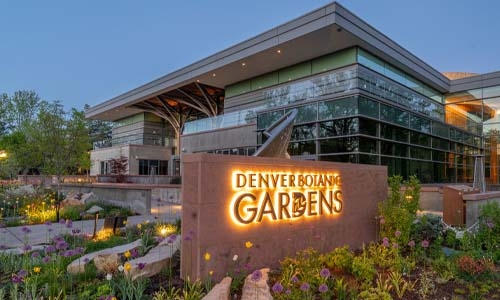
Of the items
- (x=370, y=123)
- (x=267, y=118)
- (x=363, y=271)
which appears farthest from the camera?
(x=267, y=118)

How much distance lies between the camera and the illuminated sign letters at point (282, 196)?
515 cm

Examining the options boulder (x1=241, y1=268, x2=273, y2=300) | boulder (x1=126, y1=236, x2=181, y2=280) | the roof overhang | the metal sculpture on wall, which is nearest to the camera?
boulder (x1=241, y1=268, x2=273, y2=300)

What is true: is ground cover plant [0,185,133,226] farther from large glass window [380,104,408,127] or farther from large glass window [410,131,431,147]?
large glass window [410,131,431,147]

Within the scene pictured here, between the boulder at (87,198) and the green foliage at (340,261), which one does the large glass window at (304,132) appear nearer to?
the boulder at (87,198)

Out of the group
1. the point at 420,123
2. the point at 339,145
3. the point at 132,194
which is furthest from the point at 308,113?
the point at 132,194

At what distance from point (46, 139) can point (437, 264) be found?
14785mm

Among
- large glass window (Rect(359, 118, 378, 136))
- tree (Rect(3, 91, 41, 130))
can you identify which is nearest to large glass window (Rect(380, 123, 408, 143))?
large glass window (Rect(359, 118, 378, 136))

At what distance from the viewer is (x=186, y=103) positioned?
120 feet

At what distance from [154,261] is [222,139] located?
2187 cm

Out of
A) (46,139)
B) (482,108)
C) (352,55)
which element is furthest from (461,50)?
(46,139)

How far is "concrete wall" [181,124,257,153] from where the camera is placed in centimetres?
2425

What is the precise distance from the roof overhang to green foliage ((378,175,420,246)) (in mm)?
13095

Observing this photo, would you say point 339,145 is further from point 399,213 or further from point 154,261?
→ point 154,261

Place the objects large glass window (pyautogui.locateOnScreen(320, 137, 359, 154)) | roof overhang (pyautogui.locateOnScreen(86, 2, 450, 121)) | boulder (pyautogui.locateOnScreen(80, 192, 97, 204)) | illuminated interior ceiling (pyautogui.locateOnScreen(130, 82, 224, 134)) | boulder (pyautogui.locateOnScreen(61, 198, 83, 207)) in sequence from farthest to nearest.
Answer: illuminated interior ceiling (pyautogui.locateOnScreen(130, 82, 224, 134)) < roof overhang (pyautogui.locateOnScreen(86, 2, 450, 121)) < large glass window (pyautogui.locateOnScreen(320, 137, 359, 154)) < boulder (pyautogui.locateOnScreen(80, 192, 97, 204)) < boulder (pyautogui.locateOnScreen(61, 198, 83, 207))
